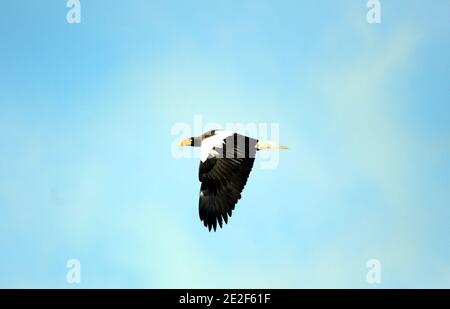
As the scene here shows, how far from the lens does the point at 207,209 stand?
61.9ft

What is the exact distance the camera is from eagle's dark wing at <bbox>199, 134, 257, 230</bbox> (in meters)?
18.5

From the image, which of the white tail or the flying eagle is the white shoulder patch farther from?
the white tail

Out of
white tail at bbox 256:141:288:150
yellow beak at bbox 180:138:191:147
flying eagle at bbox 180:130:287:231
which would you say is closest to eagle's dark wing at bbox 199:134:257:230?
flying eagle at bbox 180:130:287:231

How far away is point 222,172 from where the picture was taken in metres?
18.5

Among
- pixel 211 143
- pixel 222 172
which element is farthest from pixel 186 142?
pixel 222 172

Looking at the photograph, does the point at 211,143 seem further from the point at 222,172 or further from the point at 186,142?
the point at 186,142

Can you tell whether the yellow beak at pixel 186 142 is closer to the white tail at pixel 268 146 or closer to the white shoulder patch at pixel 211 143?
the white shoulder patch at pixel 211 143

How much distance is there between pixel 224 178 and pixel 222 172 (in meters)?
0.13
